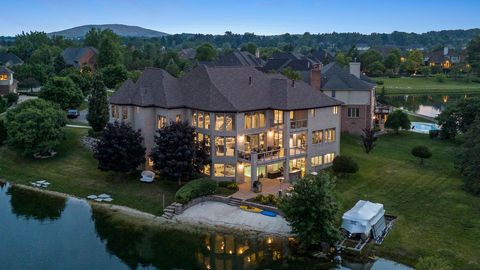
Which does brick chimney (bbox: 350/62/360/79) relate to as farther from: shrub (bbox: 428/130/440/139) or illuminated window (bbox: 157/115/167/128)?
illuminated window (bbox: 157/115/167/128)

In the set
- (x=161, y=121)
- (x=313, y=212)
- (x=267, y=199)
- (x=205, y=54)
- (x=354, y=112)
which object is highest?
(x=205, y=54)

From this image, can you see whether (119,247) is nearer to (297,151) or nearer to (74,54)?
(297,151)

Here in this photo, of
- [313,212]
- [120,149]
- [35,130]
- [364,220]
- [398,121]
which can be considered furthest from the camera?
[398,121]

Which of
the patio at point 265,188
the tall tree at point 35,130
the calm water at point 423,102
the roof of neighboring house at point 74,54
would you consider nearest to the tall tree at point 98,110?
the tall tree at point 35,130

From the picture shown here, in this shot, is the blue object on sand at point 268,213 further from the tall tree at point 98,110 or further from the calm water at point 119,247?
the tall tree at point 98,110

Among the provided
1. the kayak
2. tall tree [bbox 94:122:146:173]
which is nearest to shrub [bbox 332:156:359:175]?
the kayak

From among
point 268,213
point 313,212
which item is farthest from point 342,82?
point 313,212

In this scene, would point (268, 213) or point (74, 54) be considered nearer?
point (268, 213)

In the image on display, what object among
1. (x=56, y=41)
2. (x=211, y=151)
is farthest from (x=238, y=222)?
(x=56, y=41)
